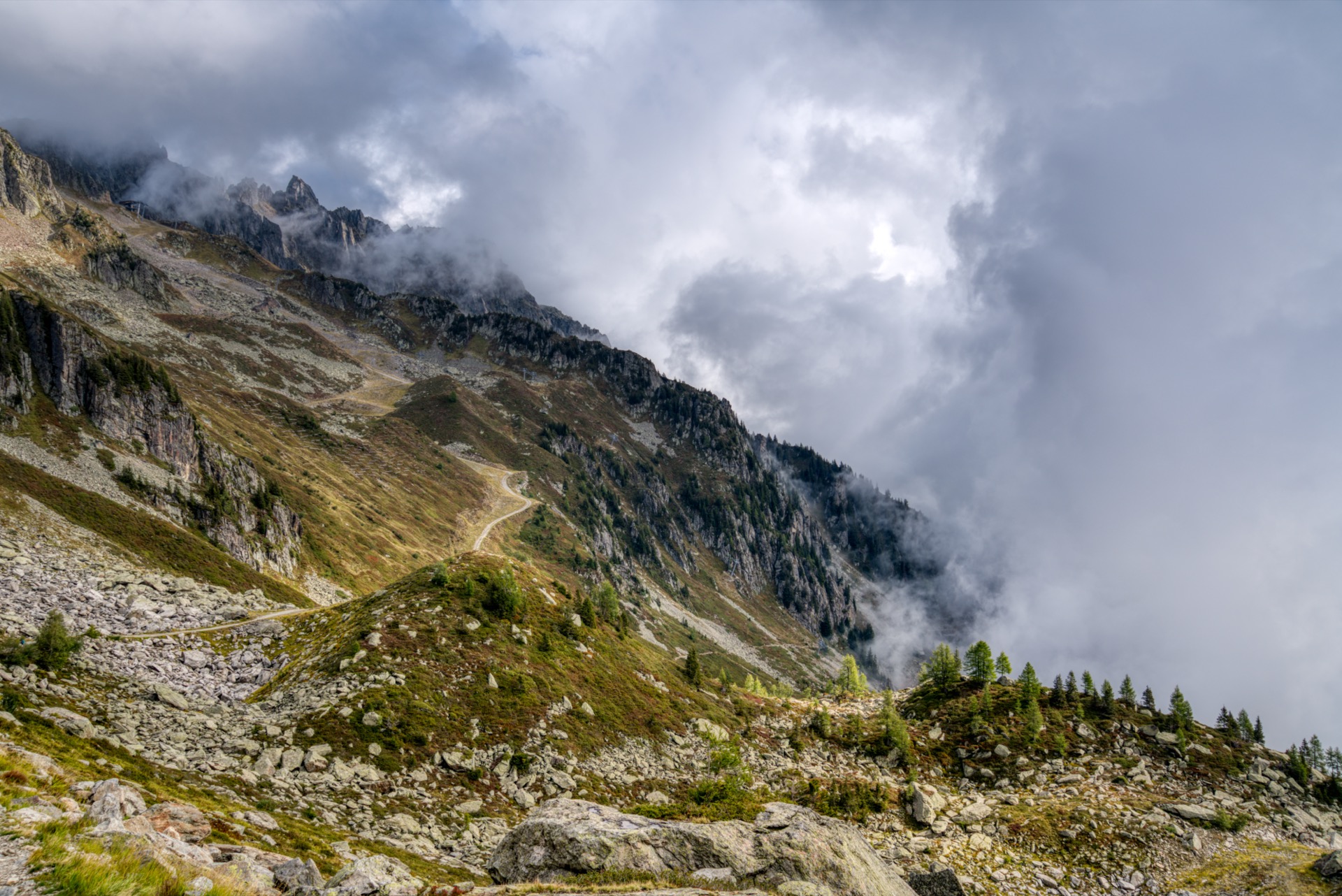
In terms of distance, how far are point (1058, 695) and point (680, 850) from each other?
56358 mm

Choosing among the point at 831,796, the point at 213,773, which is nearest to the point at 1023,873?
the point at 831,796

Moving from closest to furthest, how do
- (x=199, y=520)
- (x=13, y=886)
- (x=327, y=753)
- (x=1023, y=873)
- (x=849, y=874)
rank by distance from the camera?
(x=13, y=886), (x=849, y=874), (x=327, y=753), (x=1023, y=873), (x=199, y=520)

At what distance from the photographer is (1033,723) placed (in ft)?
164

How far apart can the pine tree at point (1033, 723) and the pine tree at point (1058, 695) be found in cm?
564

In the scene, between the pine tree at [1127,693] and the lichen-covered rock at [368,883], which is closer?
the lichen-covered rock at [368,883]

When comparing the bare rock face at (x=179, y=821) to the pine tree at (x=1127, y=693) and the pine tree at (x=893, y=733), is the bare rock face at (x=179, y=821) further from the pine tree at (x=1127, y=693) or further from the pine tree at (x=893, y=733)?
the pine tree at (x=1127, y=693)

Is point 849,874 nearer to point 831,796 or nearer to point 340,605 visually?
point 831,796

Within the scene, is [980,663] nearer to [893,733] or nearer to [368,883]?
[893,733]

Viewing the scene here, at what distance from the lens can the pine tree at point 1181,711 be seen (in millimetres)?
50344

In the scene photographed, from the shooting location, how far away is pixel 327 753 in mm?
28016

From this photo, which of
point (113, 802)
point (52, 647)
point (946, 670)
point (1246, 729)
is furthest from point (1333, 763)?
point (52, 647)

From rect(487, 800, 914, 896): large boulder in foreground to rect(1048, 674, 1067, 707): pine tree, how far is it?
47109 millimetres

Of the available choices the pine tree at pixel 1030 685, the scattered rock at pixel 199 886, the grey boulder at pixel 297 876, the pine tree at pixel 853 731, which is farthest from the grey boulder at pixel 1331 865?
the scattered rock at pixel 199 886

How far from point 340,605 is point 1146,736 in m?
72.6
